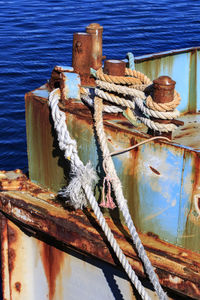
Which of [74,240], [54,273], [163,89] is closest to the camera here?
[163,89]

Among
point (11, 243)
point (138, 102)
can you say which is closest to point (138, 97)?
point (138, 102)

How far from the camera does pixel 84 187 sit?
98.1 inches

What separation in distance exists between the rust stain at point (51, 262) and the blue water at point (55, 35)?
11.6 ft

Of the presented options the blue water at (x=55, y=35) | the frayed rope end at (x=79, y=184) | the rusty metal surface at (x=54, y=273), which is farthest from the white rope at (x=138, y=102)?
the blue water at (x=55, y=35)

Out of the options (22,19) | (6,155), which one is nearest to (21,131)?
(6,155)

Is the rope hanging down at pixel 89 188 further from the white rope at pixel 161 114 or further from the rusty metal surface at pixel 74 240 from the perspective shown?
the white rope at pixel 161 114

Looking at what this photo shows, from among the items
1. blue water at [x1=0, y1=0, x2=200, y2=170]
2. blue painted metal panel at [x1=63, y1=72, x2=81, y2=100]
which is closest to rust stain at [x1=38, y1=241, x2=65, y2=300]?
blue painted metal panel at [x1=63, y1=72, x2=81, y2=100]

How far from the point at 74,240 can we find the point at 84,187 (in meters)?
0.35

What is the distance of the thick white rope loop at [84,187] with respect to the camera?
2320 mm

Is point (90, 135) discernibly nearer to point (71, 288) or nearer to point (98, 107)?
point (98, 107)

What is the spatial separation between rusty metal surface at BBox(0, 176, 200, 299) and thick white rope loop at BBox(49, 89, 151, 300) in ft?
0.27

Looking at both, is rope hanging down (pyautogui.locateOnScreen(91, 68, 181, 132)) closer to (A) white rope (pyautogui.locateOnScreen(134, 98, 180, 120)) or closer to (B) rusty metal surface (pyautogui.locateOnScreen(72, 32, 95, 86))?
(A) white rope (pyautogui.locateOnScreen(134, 98, 180, 120))

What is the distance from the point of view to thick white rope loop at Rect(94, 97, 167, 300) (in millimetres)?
2262

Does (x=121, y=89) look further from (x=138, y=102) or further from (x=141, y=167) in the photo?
(x=141, y=167)
